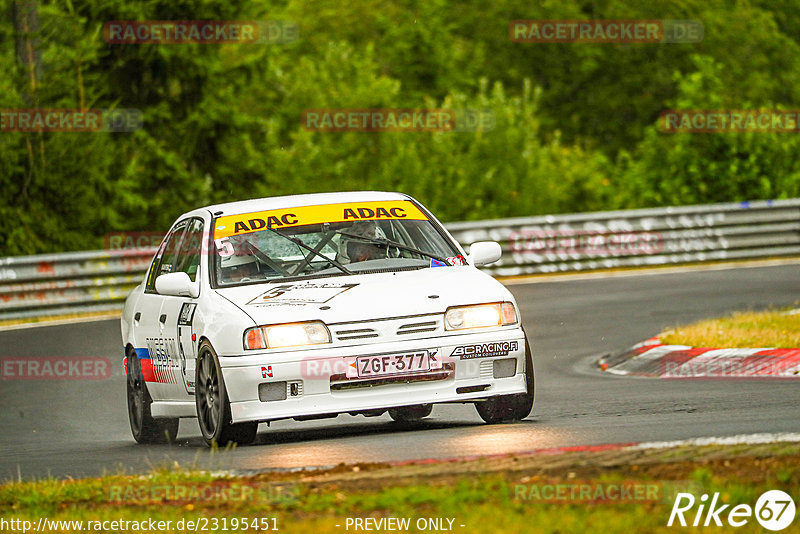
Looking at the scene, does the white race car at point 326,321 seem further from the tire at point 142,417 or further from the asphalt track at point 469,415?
the asphalt track at point 469,415

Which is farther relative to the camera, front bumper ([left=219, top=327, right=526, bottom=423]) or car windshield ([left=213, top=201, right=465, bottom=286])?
car windshield ([left=213, top=201, right=465, bottom=286])

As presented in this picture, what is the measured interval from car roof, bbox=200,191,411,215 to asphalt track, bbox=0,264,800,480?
1.52m

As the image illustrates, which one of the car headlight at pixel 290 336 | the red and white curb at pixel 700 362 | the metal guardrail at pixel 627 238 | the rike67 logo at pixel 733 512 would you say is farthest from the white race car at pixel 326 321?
the metal guardrail at pixel 627 238

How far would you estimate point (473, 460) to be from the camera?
7.53m

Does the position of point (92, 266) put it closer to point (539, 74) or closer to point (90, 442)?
point (90, 442)

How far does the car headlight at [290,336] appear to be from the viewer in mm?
9266

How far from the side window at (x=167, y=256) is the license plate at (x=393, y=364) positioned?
8.34 ft

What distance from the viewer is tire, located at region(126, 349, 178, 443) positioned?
11156mm

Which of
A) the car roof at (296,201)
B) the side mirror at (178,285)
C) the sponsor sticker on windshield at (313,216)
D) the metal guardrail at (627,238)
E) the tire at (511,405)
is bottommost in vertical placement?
the metal guardrail at (627,238)

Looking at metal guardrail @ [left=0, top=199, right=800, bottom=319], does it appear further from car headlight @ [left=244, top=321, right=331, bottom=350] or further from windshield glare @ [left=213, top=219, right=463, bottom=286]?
car headlight @ [left=244, top=321, right=331, bottom=350]

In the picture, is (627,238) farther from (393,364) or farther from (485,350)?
(393,364)

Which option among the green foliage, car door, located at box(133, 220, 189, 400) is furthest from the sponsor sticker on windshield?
the green foliage

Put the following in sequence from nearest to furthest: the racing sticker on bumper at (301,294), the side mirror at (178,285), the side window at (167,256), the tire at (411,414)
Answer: the racing sticker on bumper at (301,294)
the side mirror at (178,285)
the tire at (411,414)
the side window at (167,256)

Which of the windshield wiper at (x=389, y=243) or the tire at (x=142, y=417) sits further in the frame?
the tire at (x=142, y=417)
